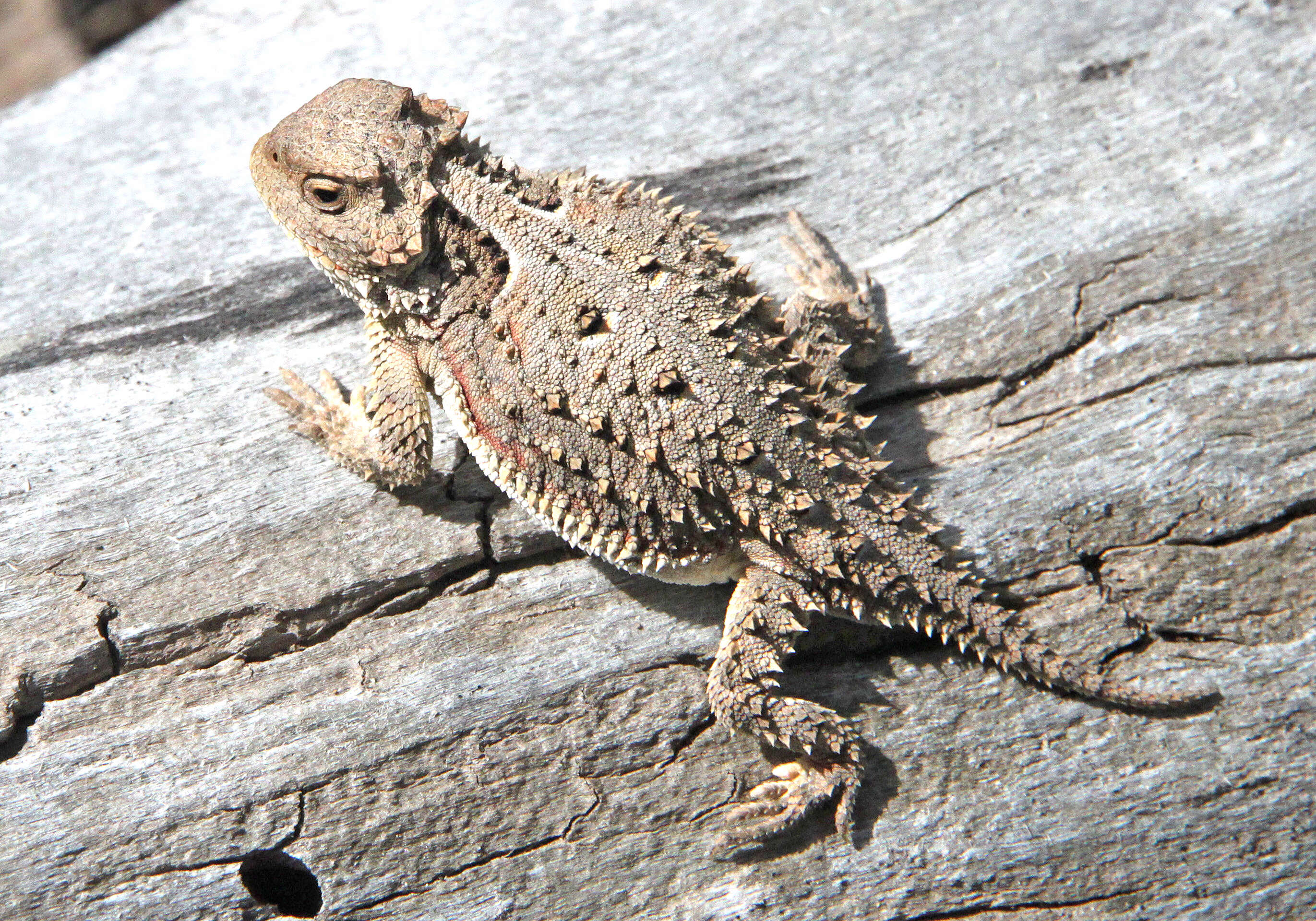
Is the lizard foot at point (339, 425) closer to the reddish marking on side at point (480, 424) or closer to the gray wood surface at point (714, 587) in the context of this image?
the gray wood surface at point (714, 587)

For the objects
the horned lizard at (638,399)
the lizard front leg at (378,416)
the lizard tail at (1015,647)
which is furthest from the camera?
the lizard front leg at (378,416)

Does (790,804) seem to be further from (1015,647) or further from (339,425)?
(339,425)

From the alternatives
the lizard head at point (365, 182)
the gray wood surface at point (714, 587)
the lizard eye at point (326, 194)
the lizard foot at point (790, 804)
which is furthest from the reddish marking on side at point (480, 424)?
the lizard foot at point (790, 804)

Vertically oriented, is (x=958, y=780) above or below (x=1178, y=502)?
below

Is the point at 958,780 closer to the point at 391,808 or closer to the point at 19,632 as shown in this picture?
the point at 391,808

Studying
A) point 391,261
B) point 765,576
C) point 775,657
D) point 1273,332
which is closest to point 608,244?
point 391,261

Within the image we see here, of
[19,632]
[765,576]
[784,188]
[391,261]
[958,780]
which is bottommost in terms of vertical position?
[958,780]
